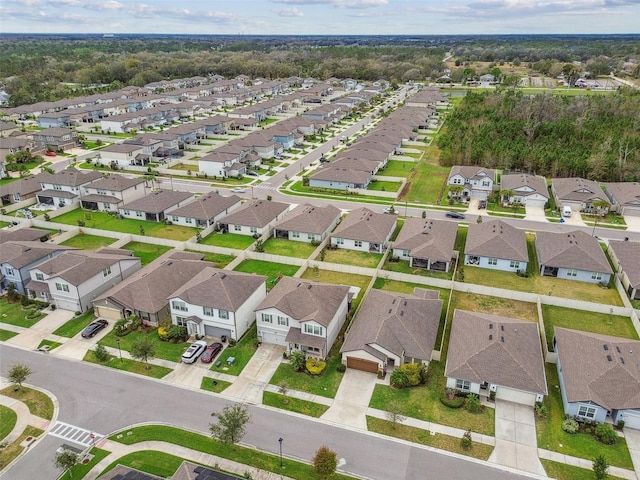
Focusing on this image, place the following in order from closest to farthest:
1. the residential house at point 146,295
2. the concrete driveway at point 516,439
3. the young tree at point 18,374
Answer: the concrete driveway at point 516,439 < the young tree at point 18,374 < the residential house at point 146,295

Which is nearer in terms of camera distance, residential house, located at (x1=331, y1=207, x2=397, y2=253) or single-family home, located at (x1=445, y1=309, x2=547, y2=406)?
single-family home, located at (x1=445, y1=309, x2=547, y2=406)

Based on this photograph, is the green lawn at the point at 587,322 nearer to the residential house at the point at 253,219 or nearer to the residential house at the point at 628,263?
the residential house at the point at 628,263

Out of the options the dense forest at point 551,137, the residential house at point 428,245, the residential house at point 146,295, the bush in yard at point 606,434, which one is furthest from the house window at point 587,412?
the dense forest at point 551,137

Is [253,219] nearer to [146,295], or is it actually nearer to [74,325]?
[146,295]

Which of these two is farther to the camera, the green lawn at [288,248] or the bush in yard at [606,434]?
the green lawn at [288,248]

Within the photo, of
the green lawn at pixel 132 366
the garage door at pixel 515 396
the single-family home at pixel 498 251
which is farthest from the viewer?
the single-family home at pixel 498 251

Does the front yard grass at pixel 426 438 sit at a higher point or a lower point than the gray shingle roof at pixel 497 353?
lower

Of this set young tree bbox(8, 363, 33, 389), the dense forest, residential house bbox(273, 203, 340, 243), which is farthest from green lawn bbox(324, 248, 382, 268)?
the dense forest

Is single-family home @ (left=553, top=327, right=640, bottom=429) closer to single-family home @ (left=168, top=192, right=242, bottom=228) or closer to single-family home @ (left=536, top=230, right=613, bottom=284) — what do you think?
single-family home @ (left=536, top=230, right=613, bottom=284)
